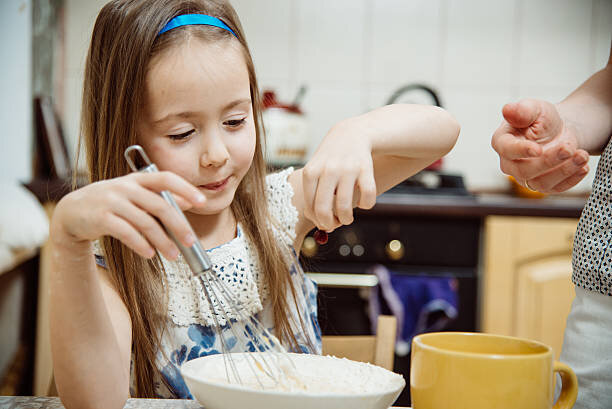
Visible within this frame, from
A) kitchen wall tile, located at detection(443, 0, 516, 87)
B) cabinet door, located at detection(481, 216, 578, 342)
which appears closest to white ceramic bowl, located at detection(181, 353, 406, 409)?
cabinet door, located at detection(481, 216, 578, 342)

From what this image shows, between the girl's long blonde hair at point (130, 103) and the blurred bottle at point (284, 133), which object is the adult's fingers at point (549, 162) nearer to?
the girl's long blonde hair at point (130, 103)

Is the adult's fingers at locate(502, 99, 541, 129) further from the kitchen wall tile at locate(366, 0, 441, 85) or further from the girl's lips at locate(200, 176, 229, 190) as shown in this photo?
the kitchen wall tile at locate(366, 0, 441, 85)

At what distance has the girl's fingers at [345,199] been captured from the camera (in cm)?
51

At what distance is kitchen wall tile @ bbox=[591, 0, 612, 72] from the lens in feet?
7.27

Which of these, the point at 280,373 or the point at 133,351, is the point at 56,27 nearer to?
the point at 133,351

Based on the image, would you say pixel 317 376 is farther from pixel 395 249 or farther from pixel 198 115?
pixel 395 249

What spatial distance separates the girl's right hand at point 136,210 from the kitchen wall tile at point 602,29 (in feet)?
7.12

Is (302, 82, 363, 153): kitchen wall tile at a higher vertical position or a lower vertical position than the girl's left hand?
higher

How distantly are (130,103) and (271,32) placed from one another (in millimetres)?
1680

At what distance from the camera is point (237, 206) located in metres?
0.90

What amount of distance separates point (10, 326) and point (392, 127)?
1549 millimetres

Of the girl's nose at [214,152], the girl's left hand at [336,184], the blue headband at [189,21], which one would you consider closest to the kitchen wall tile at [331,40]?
the blue headband at [189,21]

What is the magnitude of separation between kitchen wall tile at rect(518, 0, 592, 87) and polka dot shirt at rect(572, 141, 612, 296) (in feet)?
5.75

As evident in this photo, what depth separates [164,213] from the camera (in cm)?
44
